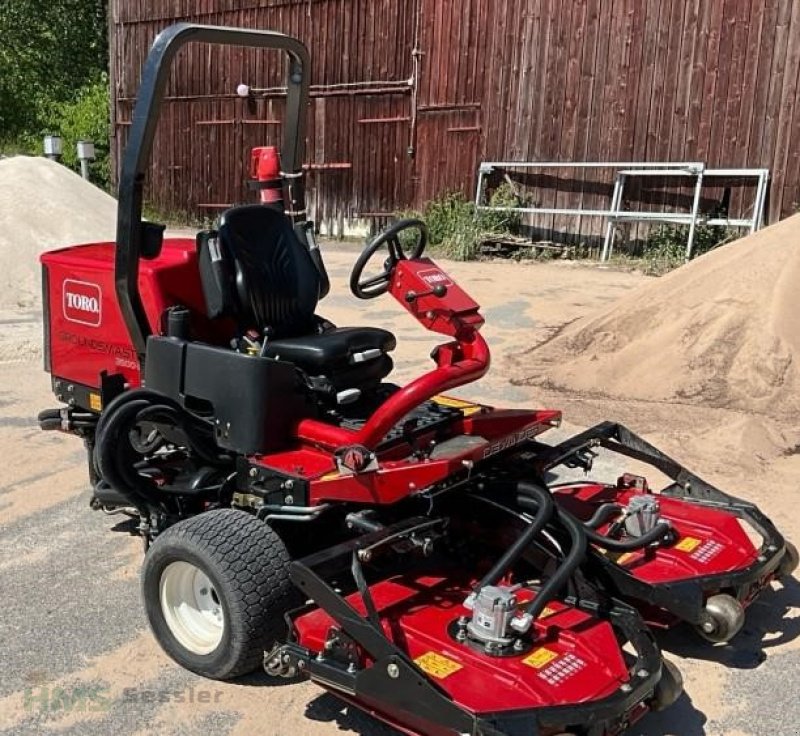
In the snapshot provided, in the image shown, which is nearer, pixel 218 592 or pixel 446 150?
pixel 218 592

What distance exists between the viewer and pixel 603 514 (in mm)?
3553

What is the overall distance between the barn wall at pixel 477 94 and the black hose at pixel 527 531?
31.8 ft

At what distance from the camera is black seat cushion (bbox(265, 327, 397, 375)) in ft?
11.7

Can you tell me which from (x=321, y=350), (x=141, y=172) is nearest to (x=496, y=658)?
(x=321, y=350)

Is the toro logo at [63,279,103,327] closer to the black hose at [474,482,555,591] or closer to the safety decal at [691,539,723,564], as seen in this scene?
Result: the black hose at [474,482,555,591]

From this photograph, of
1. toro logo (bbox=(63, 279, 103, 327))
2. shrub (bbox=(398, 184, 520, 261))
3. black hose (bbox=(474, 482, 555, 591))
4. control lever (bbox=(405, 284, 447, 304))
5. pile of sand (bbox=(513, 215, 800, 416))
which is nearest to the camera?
black hose (bbox=(474, 482, 555, 591))

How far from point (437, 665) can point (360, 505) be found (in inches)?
28.4

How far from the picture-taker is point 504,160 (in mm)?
13742

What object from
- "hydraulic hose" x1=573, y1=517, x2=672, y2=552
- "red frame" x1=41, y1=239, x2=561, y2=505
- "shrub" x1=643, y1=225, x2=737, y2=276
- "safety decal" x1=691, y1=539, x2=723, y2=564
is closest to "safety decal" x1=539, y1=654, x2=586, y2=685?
"hydraulic hose" x1=573, y1=517, x2=672, y2=552

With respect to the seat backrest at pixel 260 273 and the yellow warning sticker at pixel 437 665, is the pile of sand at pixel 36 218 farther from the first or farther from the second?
the yellow warning sticker at pixel 437 665

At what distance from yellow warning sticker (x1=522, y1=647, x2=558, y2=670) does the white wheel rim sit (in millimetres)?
1050

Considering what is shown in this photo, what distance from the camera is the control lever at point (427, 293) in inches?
129

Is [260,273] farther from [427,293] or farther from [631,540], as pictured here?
[631,540]

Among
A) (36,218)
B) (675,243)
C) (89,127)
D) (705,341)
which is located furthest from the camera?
(89,127)
